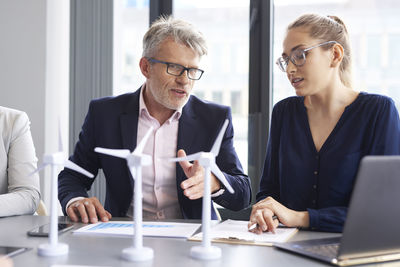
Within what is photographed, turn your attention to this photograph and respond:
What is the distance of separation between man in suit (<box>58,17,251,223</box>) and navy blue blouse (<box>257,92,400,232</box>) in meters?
0.20

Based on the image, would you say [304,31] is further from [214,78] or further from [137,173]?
[214,78]

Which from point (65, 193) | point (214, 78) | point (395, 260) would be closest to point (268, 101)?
point (214, 78)

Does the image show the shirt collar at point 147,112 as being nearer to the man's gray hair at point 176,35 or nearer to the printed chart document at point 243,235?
the man's gray hair at point 176,35

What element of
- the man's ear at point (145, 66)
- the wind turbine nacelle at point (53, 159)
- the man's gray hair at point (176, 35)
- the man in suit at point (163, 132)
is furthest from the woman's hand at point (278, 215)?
the man's ear at point (145, 66)

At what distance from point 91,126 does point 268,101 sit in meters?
1.73

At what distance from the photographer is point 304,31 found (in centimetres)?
232

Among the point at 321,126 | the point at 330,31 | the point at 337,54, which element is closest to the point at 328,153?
the point at 321,126

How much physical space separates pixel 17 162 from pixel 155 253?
4.45 ft

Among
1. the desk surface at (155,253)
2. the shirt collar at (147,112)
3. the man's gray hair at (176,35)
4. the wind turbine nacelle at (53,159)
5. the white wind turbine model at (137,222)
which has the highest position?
the man's gray hair at (176,35)

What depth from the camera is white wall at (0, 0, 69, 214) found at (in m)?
3.77

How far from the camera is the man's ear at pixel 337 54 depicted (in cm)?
234

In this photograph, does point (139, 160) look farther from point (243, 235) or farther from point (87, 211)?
point (87, 211)

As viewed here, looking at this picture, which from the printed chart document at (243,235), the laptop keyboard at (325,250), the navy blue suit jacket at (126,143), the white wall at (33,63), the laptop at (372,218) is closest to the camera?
the laptop at (372,218)

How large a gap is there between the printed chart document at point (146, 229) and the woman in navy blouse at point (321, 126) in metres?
0.46
